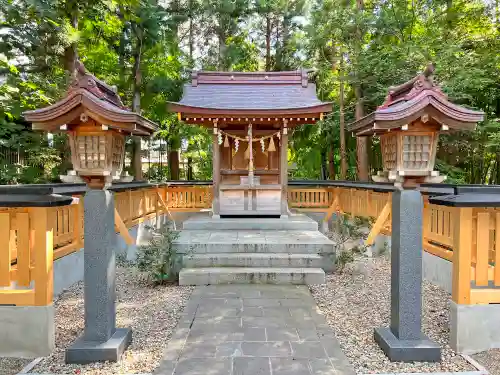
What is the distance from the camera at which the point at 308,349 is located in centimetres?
330

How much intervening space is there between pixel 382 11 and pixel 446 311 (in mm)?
11004

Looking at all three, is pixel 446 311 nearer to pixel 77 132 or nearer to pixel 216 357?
pixel 216 357

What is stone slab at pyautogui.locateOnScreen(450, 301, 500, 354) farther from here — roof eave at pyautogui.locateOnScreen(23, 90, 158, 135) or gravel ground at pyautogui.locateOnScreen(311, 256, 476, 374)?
roof eave at pyautogui.locateOnScreen(23, 90, 158, 135)

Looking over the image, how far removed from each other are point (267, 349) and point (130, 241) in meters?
A: 4.21

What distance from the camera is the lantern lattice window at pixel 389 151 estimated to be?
11.0 ft


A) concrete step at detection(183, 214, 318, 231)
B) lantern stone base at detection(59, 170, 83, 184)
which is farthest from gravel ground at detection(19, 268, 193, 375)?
concrete step at detection(183, 214, 318, 231)

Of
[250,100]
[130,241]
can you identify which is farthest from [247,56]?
[130,241]

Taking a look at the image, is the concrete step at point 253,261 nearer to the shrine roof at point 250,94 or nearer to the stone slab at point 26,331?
the stone slab at point 26,331

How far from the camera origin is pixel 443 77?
9.73 metres

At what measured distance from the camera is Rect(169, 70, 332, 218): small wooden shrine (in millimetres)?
8453

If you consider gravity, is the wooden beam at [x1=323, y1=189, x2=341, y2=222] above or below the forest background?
below

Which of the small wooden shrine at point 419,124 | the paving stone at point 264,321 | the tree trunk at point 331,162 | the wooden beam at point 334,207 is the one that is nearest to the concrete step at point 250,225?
the wooden beam at point 334,207

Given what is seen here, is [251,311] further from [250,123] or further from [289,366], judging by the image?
[250,123]

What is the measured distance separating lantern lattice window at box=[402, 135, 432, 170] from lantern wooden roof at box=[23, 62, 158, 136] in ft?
8.77
